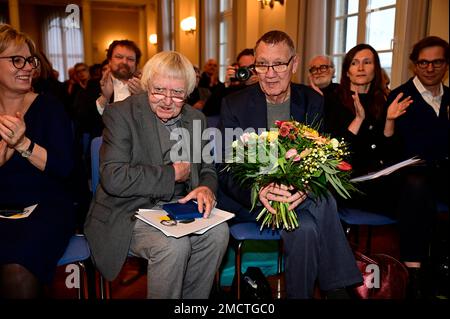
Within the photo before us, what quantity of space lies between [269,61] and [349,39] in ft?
8.73

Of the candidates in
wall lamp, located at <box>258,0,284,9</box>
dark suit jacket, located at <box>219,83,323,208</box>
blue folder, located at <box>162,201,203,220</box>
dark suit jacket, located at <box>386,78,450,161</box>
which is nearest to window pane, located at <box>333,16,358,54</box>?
wall lamp, located at <box>258,0,284,9</box>

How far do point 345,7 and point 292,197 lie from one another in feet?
11.0

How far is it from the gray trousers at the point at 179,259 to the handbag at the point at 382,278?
0.80 metres

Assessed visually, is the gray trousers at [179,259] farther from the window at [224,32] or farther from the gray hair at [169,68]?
the window at [224,32]

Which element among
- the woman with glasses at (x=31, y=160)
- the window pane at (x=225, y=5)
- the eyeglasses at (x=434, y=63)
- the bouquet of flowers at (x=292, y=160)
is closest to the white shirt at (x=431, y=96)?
the eyeglasses at (x=434, y=63)

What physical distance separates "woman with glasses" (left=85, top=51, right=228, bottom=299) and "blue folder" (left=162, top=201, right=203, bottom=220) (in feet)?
0.14

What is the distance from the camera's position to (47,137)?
79.3 inches

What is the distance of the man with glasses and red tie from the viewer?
6.35 ft

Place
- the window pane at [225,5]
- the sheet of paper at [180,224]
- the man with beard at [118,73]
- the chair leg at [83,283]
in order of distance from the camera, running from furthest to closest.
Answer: the window pane at [225,5], the man with beard at [118,73], the chair leg at [83,283], the sheet of paper at [180,224]

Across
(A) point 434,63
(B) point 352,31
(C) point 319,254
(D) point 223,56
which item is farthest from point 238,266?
(D) point 223,56

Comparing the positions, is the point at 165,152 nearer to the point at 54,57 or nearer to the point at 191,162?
the point at 191,162

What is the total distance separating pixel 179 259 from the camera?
1758 mm

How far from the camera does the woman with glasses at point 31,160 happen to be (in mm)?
1731

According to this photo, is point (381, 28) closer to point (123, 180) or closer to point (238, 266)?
point (238, 266)
